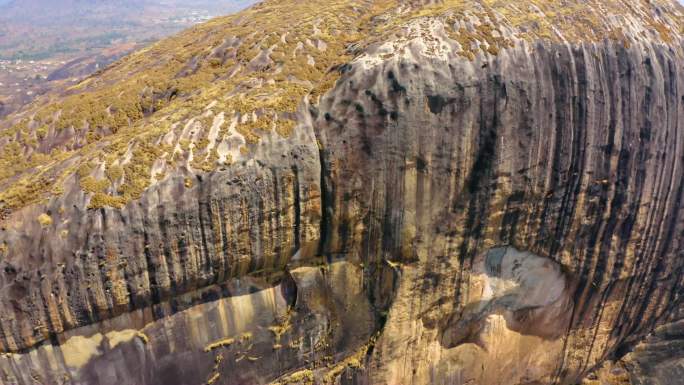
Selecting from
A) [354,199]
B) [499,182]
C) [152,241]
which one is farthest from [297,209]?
[499,182]

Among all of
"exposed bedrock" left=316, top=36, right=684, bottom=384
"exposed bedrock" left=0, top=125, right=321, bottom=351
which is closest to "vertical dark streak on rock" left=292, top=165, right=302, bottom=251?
"exposed bedrock" left=0, top=125, right=321, bottom=351

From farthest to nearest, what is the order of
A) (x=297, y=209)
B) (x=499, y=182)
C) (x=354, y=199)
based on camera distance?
(x=499, y=182) < (x=354, y=199) < (x=297, y=209)

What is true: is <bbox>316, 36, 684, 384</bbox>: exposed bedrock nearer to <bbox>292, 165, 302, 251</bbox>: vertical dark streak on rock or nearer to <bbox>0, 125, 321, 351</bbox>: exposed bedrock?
<bbox>292, 165, 302, 251</bbox>: vertical dark streak on rock

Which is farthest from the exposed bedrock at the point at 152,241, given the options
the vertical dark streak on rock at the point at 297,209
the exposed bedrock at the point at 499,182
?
the exposed bedrock at the point at 499,182

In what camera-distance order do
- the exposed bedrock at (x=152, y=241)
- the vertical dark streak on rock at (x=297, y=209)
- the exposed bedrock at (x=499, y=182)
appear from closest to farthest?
the exposed bedrock at (x=152, y=241) → the vertical dark streak on rock at (x=297, y=209) → the exposed bedrock at (x=499, y=182)

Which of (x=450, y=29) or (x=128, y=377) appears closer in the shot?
(x=128, y=377)

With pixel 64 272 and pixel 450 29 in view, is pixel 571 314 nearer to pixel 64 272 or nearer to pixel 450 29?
pixel 450 29

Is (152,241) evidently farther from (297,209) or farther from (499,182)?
(499,182)

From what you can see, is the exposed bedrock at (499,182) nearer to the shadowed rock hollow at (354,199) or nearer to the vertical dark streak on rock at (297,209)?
the shadowed rock hollow at (354,199)

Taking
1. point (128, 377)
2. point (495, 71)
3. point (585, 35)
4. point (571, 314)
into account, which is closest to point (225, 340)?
point (128, 377)
